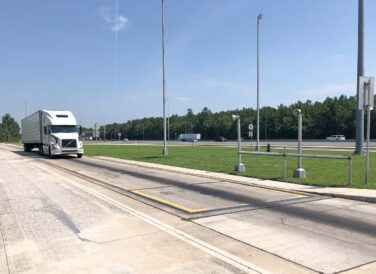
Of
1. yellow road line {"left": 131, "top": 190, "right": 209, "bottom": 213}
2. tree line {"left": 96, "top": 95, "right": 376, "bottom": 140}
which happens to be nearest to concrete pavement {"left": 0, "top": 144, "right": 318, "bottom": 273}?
yellow road line {"left": 131, "top": 190, "right": 209, "bottom": 213}

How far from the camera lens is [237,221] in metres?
7.47

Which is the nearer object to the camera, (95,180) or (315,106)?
(95,180)

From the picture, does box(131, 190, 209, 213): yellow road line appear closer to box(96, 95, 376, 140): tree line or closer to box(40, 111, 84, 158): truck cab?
box(40, 111, 84, 158): truck cab

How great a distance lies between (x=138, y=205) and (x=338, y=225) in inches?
180

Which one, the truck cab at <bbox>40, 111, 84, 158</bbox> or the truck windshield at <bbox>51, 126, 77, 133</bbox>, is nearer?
the truck cab at <bbox>40, 111, 84, 158</bbox>

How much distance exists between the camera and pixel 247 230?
6785 millimetres

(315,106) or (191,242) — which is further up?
(315,106)

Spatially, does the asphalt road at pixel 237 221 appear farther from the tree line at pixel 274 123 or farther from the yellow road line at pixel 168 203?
the tree line at pixel 274 123

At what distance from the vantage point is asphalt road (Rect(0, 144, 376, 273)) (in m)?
5.29

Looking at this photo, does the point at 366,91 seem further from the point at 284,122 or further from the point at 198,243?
the point at 284,122

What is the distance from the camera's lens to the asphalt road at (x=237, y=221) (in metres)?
5.29

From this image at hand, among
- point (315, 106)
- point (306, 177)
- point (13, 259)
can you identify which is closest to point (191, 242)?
point (13, 259)

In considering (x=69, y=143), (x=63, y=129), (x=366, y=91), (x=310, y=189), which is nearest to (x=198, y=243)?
(x=310, y=189)

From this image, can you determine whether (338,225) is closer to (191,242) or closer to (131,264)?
(191,242)
